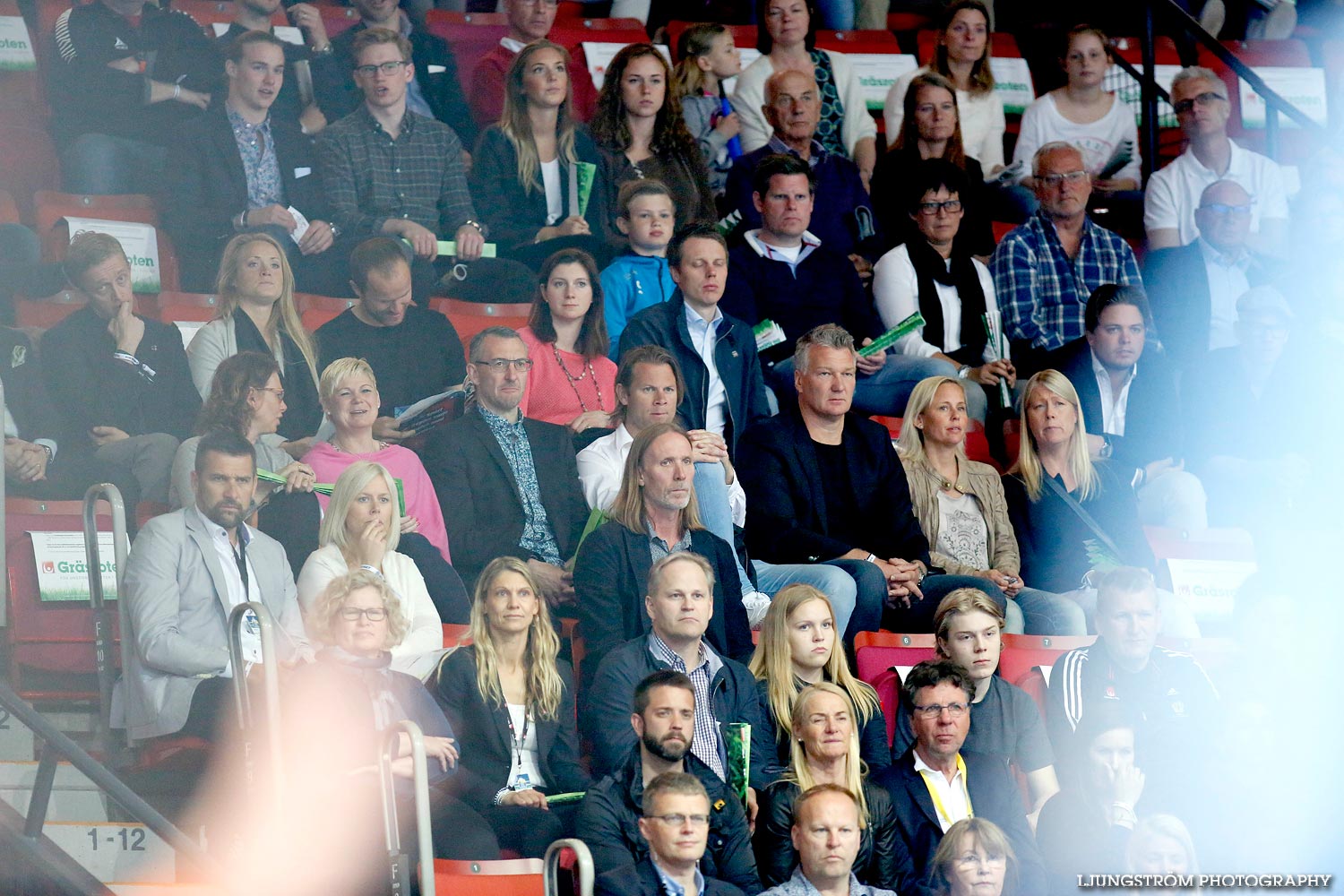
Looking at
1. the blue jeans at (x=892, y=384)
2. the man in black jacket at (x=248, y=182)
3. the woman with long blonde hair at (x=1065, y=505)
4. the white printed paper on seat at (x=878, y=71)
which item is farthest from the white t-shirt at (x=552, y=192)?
the white printed paper on seat at (x=878, y=71)

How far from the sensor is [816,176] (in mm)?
6914

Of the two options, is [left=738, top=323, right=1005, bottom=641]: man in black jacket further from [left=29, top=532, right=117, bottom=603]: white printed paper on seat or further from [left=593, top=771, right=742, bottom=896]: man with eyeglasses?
[left=29, top=532, right=117, bottom=603]: white printed paper on seat

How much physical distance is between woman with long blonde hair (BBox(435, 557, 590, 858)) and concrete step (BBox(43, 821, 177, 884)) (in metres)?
0.71

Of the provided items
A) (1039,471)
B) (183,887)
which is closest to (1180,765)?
(1039,471)

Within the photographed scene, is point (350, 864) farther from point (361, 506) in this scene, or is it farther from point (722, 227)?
point (722, 227)

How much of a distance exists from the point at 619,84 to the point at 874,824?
9.82 feet

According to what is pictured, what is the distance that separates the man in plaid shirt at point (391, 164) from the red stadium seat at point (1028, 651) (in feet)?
7.15

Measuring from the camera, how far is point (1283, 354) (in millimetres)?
6820

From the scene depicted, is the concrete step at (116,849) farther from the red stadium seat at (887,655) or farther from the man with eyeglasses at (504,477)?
the red stadium seat at (887,655)

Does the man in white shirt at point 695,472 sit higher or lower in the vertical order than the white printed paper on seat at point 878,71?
lower

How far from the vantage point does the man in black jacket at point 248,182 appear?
6.21 meters

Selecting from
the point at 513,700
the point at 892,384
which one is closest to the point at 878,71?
the point at 892,384

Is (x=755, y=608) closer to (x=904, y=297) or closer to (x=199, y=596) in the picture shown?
(x=199, y=596)

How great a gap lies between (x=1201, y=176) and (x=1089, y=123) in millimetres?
522
